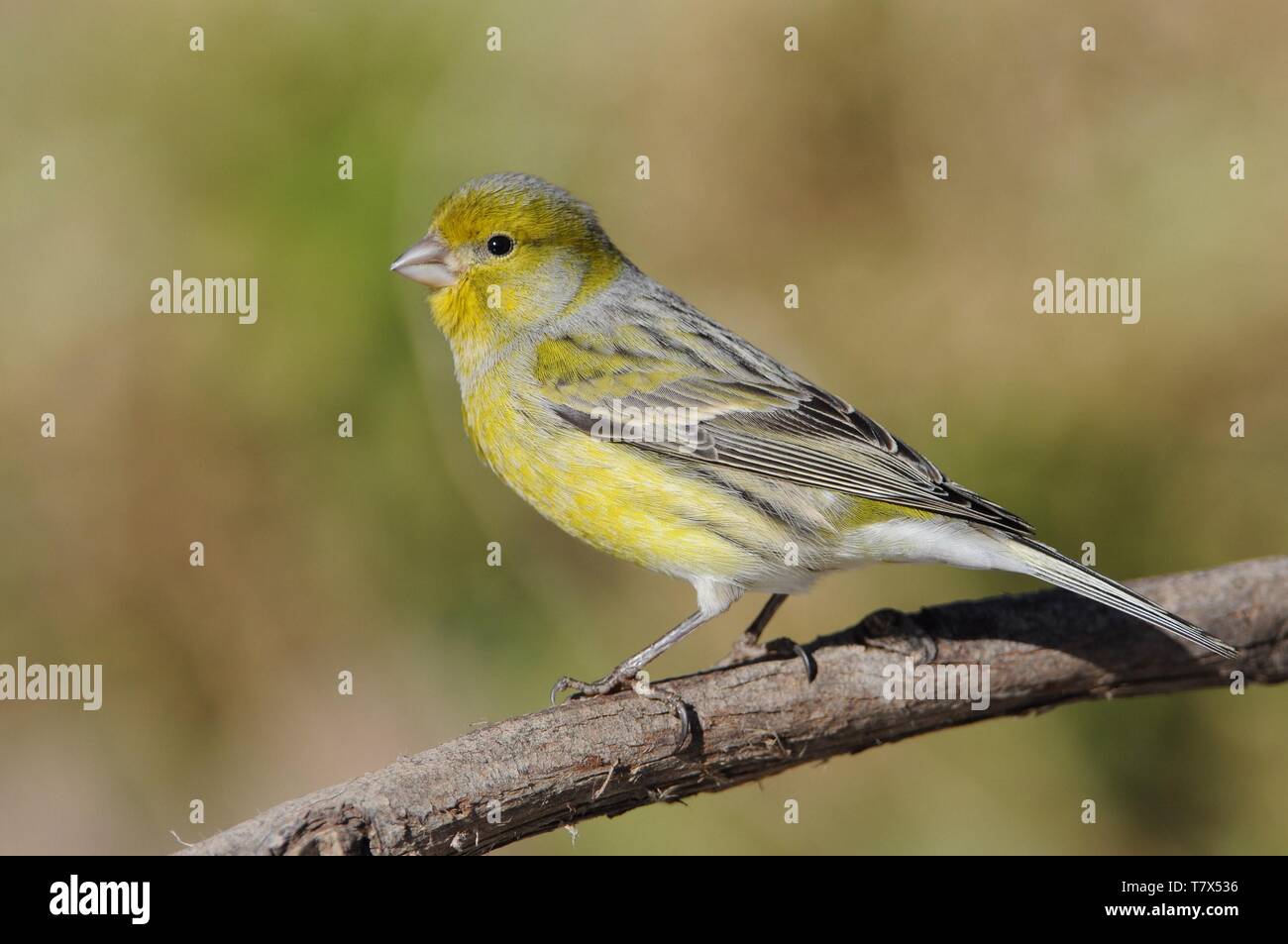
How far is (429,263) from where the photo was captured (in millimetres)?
5789

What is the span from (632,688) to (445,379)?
2.93m

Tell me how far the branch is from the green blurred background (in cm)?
102

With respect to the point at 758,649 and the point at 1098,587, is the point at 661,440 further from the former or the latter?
the point at 1098,587

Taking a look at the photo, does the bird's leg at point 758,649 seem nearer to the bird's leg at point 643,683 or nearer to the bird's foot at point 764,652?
the bird's foot at point 764,652

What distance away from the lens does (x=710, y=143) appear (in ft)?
26.4

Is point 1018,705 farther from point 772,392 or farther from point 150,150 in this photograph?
point 150,150

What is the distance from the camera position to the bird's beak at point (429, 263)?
5.76 meters

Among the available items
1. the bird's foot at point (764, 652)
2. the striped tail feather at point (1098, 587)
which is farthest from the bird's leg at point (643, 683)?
the striped tail feather at point (1098, 587)

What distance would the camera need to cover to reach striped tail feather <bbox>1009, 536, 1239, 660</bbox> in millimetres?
4695

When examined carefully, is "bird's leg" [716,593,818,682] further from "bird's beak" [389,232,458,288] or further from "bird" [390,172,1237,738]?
"bird's beak" [389,232,458,288]

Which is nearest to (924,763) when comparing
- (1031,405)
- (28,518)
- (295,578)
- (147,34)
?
(1031,405)

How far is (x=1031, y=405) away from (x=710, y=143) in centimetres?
263


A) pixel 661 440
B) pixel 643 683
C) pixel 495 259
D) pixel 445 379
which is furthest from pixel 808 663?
pixel 445 379

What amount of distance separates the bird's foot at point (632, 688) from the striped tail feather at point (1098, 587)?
1518mm
